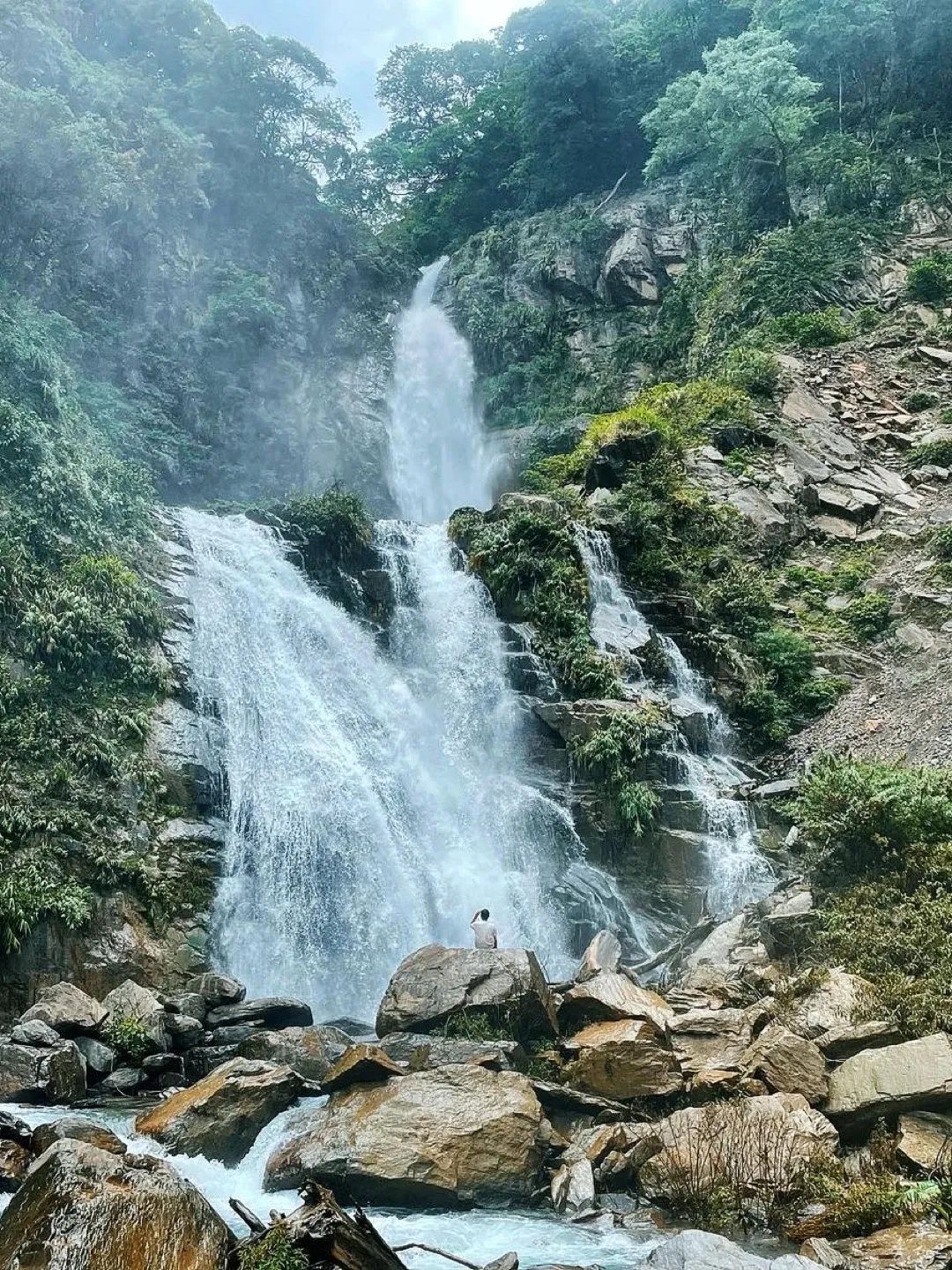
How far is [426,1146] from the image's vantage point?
309 inches

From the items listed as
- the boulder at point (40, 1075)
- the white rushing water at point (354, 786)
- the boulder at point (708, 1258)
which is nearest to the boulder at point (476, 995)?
the boulder at point (40, 1075)

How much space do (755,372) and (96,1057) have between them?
25.4 metres

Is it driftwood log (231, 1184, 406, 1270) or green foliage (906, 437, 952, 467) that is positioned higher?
Answer: green foliage (906, 437, 952, 467)

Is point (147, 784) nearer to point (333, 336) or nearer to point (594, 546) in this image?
point (594, 546)

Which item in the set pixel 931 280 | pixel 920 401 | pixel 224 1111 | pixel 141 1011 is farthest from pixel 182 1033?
pixel 931 280

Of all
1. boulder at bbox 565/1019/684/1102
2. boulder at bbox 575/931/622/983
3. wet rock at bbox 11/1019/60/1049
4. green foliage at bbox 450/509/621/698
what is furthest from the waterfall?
wet rock at bbox 11/1019/60/1049

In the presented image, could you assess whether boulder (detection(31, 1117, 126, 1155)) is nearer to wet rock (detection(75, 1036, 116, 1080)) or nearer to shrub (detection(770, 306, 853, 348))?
Answer: wet rock (detection(75, 1036, 116, 1080))

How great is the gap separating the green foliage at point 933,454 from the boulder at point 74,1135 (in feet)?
84.5

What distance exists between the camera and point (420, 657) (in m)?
22.3

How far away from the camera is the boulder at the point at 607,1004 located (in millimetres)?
10359

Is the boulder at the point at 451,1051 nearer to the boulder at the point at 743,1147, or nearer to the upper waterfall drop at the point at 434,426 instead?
the boulder at the point at 743,1147

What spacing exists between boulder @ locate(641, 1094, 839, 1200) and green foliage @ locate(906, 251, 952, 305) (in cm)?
2900

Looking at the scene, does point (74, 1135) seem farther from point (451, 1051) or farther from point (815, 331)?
point (815, 331)

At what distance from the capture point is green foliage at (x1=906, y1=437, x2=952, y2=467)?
26.3 meters
